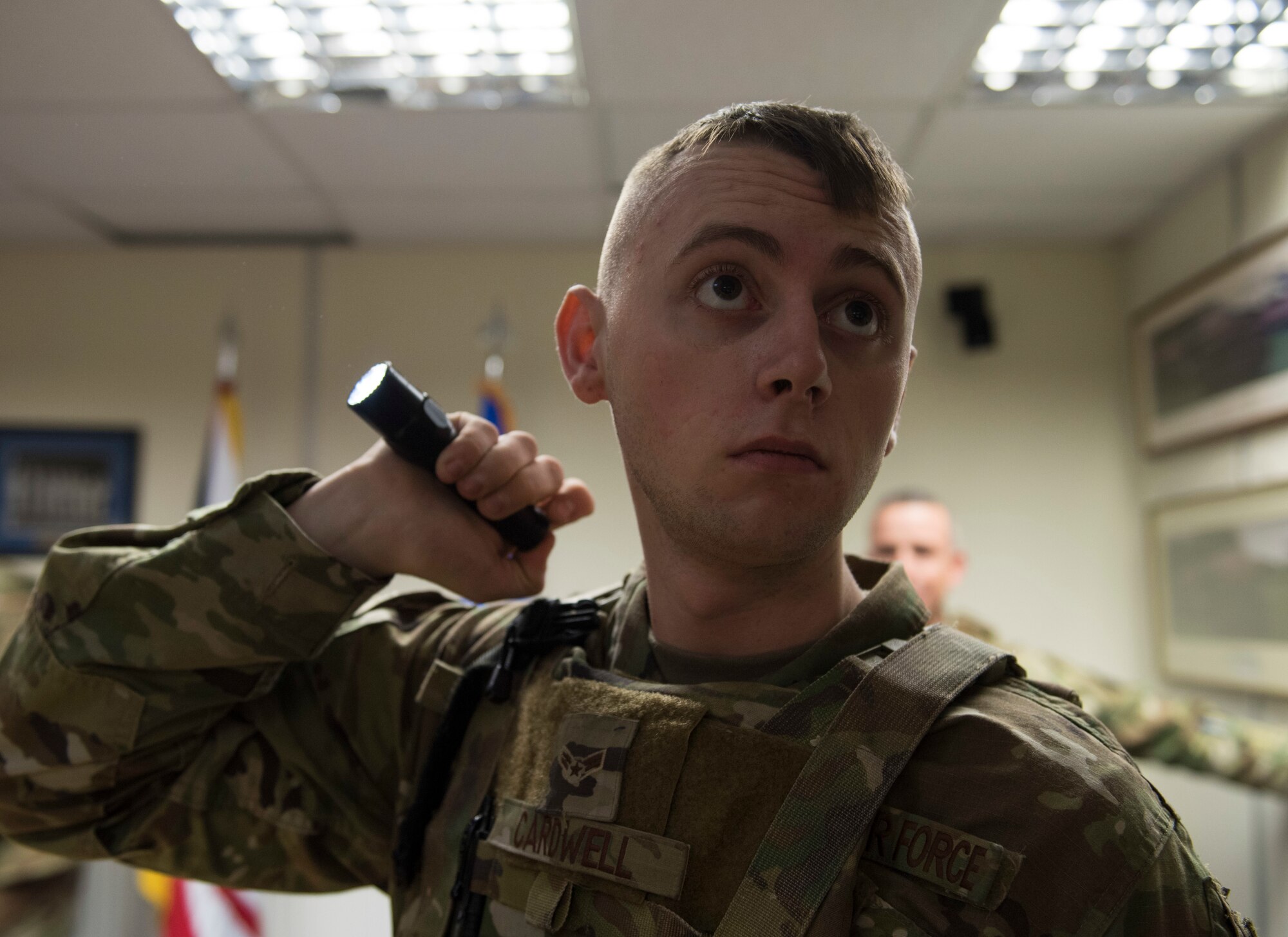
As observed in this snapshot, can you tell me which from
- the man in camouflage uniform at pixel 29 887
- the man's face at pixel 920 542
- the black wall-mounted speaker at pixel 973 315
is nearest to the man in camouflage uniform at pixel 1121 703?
the man's face at pixel 920 542

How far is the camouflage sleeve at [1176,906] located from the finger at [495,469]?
21.0 inches

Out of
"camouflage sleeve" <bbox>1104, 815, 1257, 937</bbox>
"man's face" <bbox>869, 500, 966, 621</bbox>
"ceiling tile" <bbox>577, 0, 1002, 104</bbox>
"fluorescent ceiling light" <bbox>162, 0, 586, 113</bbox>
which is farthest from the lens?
"man's face" <bbox>869, 500, 966, 621</bbox>

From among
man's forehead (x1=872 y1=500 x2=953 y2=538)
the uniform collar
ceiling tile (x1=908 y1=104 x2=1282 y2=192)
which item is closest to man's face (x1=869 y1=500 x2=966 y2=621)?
man's forehead (x1=872 y1=500 x2=953 y2=538)

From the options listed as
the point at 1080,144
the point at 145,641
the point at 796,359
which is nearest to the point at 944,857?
the point at 796,359

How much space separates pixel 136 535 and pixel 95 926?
2043 mm

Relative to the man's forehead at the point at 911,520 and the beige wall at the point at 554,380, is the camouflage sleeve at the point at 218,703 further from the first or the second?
the man's forehead at the point at 911,520

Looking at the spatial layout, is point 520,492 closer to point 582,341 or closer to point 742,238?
point 582,341

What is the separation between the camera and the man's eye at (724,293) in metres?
0.67

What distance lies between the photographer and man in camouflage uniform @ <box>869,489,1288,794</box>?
2059 millimetres

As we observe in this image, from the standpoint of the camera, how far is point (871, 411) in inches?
26.4

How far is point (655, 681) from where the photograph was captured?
2.56 ft

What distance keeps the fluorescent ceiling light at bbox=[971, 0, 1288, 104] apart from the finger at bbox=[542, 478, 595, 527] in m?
0.80

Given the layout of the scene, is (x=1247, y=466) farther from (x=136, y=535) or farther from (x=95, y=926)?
(x=95, y=926)

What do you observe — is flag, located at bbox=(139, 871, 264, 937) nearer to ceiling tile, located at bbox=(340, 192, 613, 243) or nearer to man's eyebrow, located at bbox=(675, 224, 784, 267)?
ceiling tile, located at bbox=(340, 192, 613, 243)
